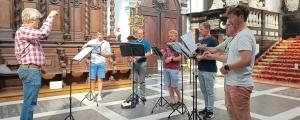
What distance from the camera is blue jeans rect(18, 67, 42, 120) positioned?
3.57 meters

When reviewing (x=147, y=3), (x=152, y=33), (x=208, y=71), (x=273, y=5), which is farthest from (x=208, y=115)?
(x=273, y=5)

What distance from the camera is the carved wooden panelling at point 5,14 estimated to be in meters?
7.34

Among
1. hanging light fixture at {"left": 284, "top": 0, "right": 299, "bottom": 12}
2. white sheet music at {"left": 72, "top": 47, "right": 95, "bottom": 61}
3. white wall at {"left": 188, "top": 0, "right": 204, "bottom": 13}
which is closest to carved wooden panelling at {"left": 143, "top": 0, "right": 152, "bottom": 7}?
white wall at {"left": 188, "top": 0, "right": 204, "bottom": 13}

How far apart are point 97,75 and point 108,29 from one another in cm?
433

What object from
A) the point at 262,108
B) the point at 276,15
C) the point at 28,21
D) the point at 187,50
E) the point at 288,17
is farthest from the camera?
the point at 288,17

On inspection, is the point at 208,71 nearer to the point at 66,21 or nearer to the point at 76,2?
the point at 66,21

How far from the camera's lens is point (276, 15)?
43.2 feet

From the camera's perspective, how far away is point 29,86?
11.8 ft

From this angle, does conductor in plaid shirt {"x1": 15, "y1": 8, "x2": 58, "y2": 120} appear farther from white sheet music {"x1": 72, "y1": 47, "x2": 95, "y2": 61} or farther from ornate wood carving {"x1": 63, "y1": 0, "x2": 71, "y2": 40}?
ornate wood carving {"x1": 63, "y1": 0, "x2": 71, "y2": 40}

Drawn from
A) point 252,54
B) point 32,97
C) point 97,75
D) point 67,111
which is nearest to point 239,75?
point 252,54

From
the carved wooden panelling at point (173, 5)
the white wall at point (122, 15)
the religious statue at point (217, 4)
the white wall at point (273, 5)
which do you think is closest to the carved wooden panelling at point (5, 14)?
the white wall at point (122, 15)

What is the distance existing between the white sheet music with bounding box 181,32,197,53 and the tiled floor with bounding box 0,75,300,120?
61.3 inches

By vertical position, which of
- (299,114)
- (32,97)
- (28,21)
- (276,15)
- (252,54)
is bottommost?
(299,114)

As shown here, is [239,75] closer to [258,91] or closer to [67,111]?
[67,111]
